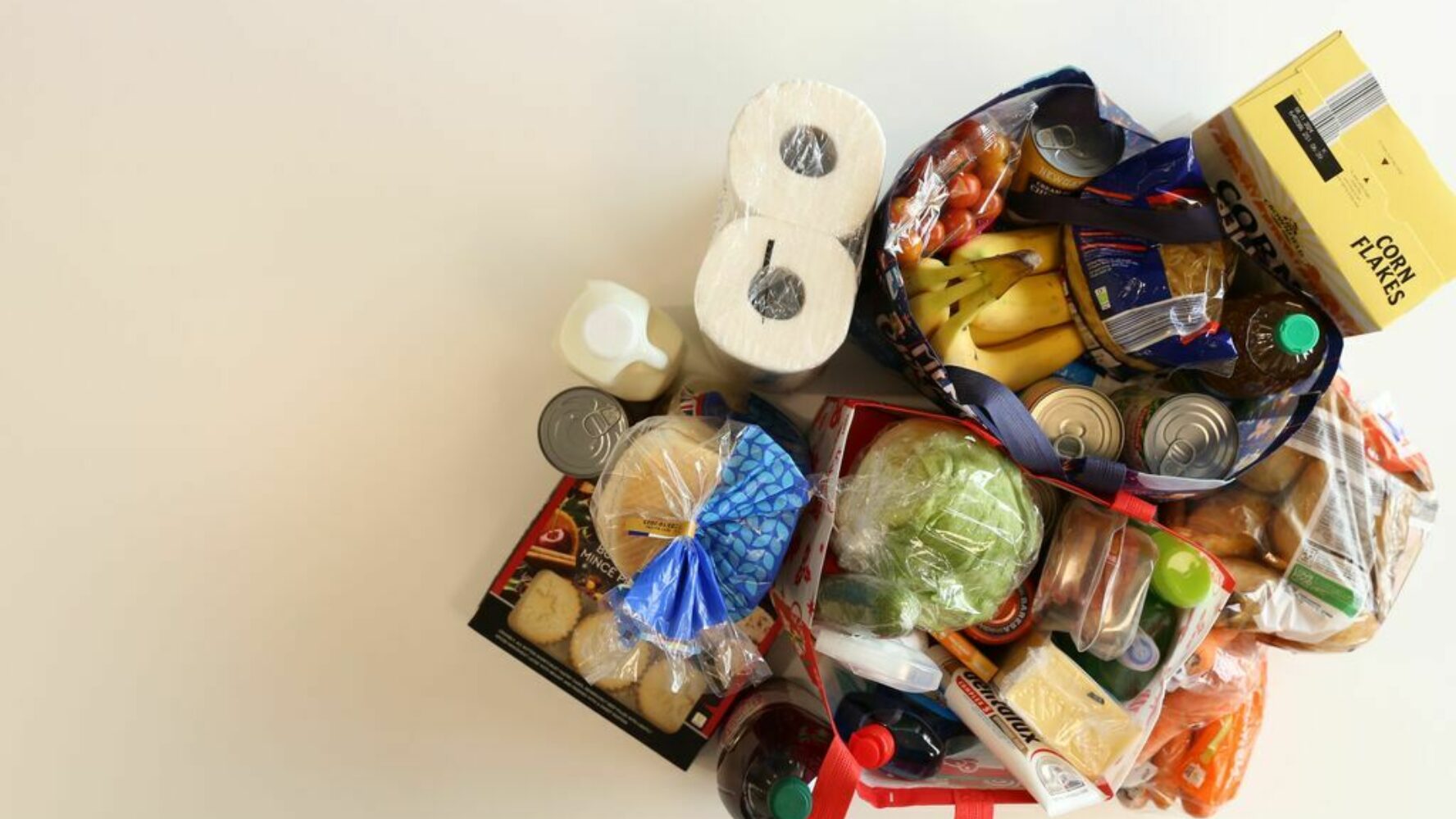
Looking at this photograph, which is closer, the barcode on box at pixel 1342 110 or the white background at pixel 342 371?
the barcode on box at pixel 1342 110

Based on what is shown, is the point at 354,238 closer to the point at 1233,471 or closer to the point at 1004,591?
the point at 1004,591

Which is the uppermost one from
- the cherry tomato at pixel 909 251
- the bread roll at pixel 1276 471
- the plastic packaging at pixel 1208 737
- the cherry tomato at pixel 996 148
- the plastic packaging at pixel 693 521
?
the cherry tomato at pixel 996 148

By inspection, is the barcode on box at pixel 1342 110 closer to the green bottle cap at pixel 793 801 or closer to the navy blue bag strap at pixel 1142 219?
the navy blue bag strap at pixel 1142 219

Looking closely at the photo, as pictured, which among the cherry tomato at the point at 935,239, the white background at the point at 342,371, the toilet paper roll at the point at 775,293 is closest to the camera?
the toilet paper roll at the point at 775,293

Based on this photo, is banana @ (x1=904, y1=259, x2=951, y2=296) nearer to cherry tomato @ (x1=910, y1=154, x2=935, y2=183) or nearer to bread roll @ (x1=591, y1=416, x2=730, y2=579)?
cherry tomato @ (x1=910, y1=154, x2=935, y2=183)

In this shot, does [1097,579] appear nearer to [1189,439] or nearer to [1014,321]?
[1189,439]

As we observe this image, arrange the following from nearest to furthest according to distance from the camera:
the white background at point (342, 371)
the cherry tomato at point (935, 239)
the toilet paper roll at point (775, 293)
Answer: the toilet paper roll at point (775, 293)
the cherry tomato at point (935, 239)
the white background at point (342, 371)

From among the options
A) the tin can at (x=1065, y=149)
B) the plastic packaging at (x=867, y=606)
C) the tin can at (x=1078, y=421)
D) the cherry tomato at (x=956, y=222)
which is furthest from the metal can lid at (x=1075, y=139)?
the plastic packaging at (x=867, y=606)
